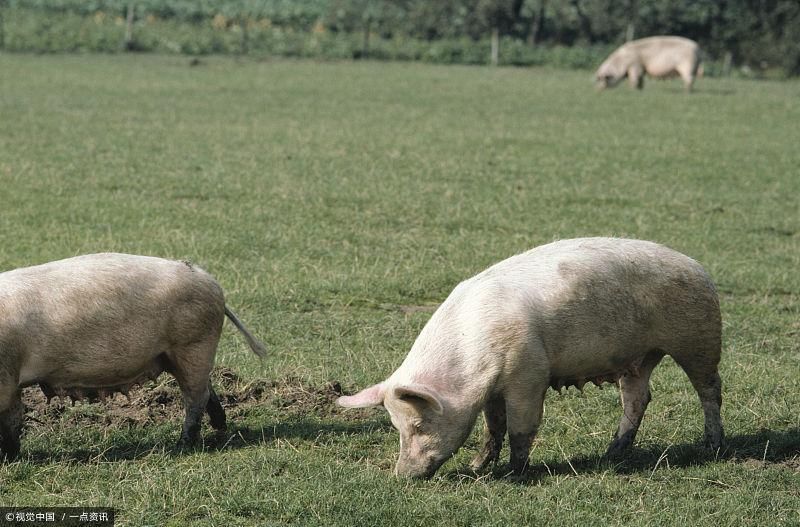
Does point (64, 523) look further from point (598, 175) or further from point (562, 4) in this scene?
point (562, 4)

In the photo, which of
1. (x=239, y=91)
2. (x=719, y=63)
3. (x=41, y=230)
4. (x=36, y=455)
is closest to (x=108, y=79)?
(x=239, y=91)

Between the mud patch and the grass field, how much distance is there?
0.08ft

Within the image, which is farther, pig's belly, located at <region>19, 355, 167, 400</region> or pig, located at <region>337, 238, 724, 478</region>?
pig's belly, located at <region>19, 355, 167, 400</region>

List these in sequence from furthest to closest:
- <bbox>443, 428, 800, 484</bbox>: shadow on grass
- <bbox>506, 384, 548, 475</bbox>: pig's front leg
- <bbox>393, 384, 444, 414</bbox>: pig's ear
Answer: <bbox>443, 428, 800, 484</bbox>: shadow on grass → <bbox>506, 384, 548, 475</bbox>: pig's front leg → <bbox>393, 384, 444, 414</bbox>: pig's ear

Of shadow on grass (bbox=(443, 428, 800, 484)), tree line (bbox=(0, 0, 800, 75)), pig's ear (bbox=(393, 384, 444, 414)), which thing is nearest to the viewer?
pig's ear (bbox=(393, 384, 444, 414))

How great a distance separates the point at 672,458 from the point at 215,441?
2333 mm

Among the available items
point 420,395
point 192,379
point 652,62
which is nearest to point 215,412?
point 192,379

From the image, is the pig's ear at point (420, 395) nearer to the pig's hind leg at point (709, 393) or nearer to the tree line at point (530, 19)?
the pig's hind leg at point (709, 393)

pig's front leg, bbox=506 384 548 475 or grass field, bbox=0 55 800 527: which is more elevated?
pig's front leg, bbox=506 384 548 475

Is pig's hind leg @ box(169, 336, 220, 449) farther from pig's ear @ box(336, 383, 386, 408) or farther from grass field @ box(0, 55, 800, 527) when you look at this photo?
pig's ear @ box(336, 383, 386, 408)

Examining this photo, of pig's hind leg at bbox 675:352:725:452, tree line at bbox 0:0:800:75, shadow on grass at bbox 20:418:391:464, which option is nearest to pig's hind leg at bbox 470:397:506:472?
shadow on grass at bbox 20:418:391:464

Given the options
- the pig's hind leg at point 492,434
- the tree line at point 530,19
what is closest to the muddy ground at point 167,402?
the pig's hind leg at point 492,434

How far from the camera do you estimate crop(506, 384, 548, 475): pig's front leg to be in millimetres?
5352

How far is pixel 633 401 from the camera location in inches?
237
